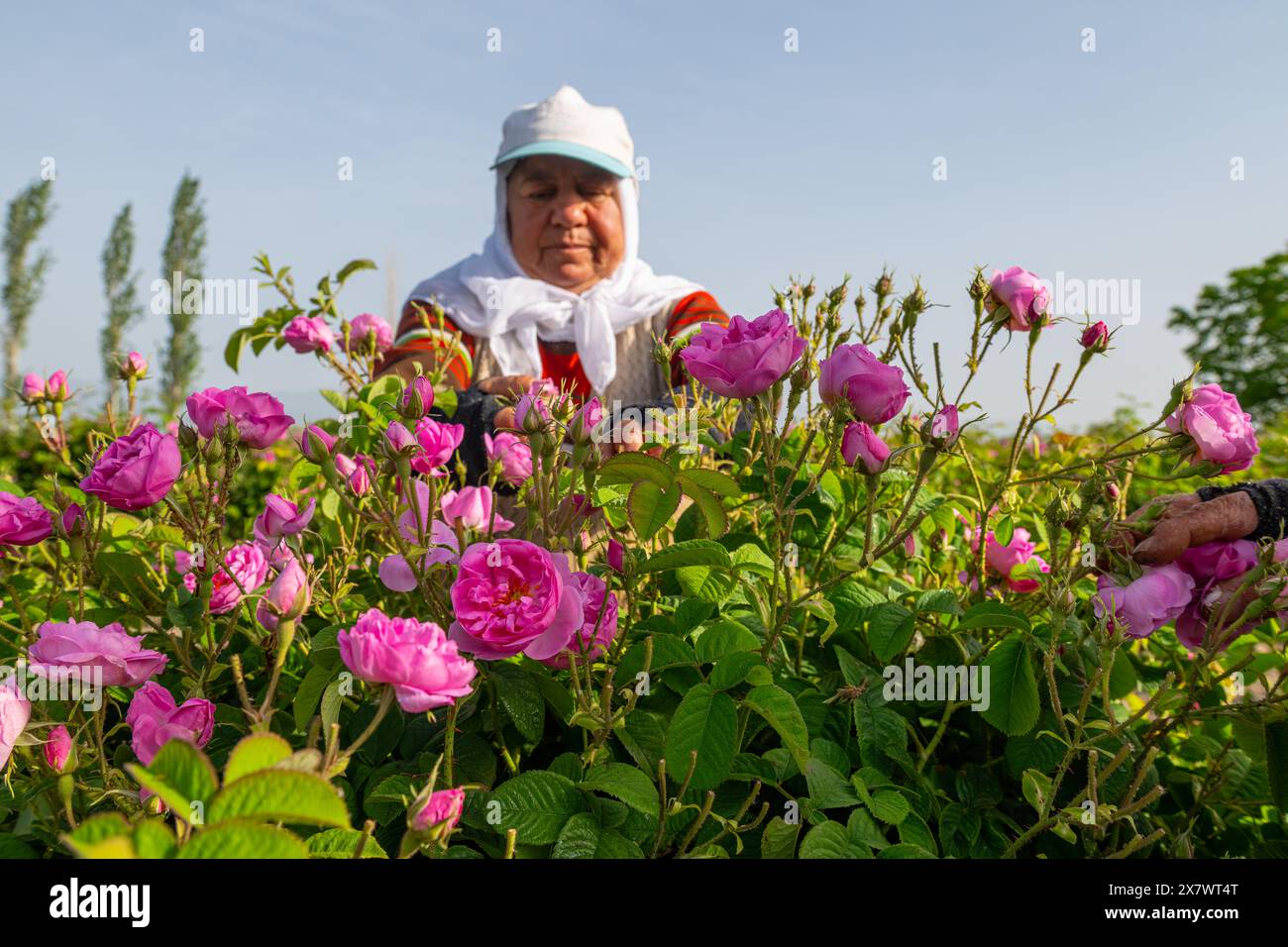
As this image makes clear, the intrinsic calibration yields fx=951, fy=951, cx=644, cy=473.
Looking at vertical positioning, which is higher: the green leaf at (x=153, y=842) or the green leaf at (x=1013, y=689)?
the green leaf at (x=153, y=842)

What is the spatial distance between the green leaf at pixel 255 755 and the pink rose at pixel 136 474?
507 millimetres

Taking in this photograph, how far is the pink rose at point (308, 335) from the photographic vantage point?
1.80 m

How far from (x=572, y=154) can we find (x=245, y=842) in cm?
244

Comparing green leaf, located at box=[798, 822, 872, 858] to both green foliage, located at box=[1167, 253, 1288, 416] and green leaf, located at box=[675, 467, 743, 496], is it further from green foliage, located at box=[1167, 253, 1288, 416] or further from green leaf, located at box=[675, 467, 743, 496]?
green foliage, located at box=[1167, 253, 1288, 416]

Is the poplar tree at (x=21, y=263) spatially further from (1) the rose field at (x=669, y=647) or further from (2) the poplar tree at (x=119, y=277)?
(1) the rose field at (x=669, y=647)

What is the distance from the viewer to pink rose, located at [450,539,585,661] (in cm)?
86

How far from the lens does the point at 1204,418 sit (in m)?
1.14

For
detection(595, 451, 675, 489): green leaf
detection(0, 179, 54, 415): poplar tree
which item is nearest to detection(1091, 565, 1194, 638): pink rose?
detection(595, 451, 675, 489): green leaf

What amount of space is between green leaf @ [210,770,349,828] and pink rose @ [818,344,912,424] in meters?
0.69

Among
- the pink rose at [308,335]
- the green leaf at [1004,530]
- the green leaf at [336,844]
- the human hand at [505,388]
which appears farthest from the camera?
the pink rose at [308,335]

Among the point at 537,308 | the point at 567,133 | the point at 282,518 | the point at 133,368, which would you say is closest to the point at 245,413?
the point at 282,518

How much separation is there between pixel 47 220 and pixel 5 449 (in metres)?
31.0

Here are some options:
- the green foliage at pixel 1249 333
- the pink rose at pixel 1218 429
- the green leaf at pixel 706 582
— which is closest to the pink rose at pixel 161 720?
the green leaf at pixel 706 582
